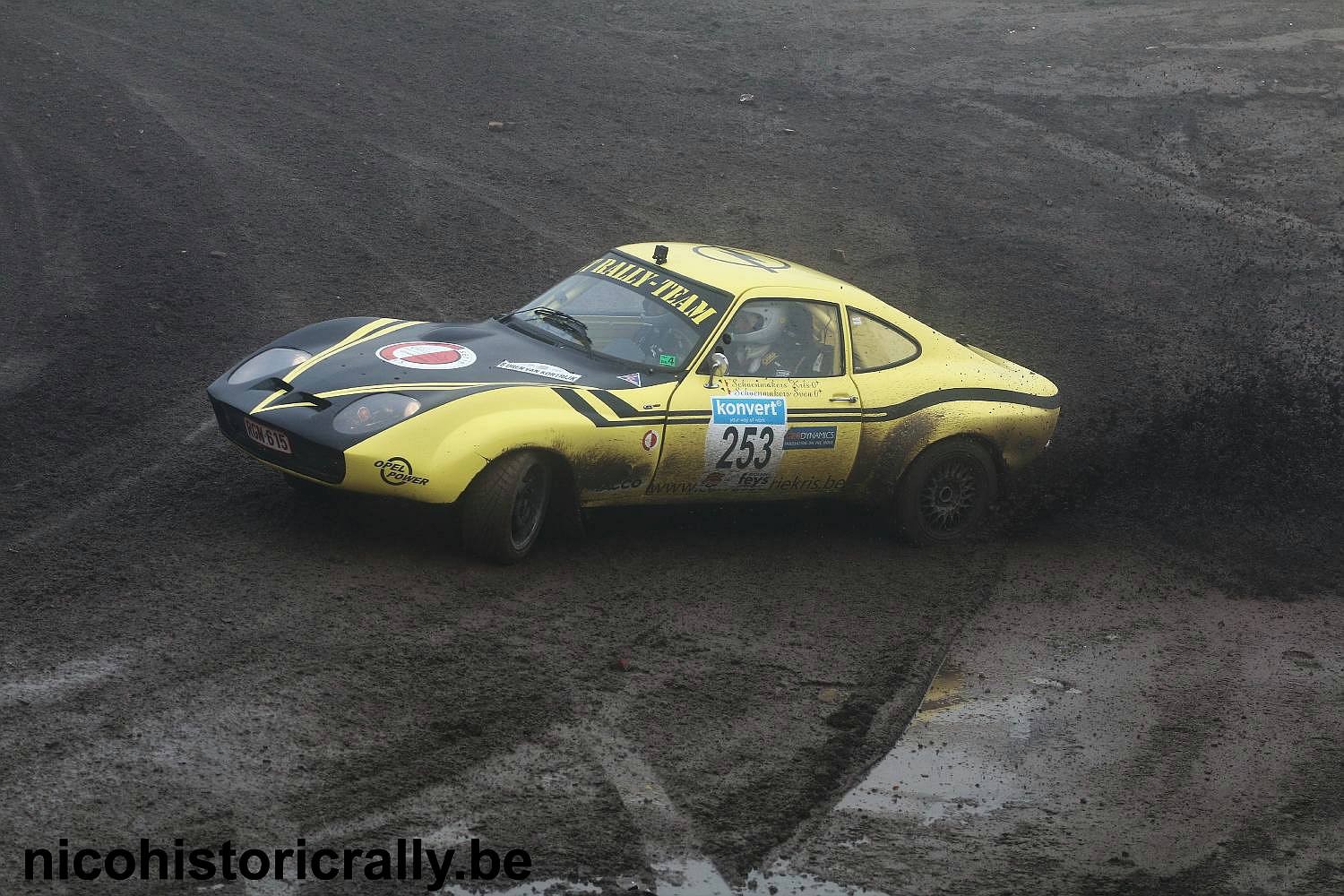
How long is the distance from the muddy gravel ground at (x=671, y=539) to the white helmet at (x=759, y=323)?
112 cm

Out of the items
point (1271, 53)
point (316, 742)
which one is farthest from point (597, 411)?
point (1271, 53)

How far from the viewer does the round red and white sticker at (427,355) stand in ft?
22.7

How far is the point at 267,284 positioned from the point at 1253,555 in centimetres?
750

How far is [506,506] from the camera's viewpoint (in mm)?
→ 6477

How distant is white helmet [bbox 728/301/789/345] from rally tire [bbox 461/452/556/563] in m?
1.38

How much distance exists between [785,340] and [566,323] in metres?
1.20

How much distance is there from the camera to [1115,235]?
47.2 ft

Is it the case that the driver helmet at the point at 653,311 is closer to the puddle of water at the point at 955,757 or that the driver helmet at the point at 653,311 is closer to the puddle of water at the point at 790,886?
the puddle of water at the point at 955,757

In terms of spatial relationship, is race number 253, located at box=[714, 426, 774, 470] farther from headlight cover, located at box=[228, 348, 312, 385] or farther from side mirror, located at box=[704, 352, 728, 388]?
headlight cover, located at box=[228, 348, 312, 385]

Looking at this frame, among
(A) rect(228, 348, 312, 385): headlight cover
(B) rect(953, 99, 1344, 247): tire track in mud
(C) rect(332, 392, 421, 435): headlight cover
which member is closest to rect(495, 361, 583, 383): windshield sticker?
(C) rect(332, 392, 421, 435): headlight cover

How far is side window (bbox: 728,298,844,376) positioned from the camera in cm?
744

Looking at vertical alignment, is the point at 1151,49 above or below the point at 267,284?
above

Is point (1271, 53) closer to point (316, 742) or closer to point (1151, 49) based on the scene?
point (1151, 49)

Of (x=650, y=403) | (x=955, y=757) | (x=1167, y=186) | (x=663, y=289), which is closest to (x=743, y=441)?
(x=650, y=403)
